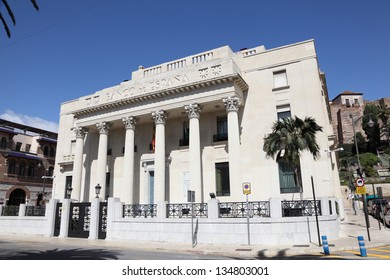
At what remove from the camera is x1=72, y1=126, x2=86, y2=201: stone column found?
90.5ft

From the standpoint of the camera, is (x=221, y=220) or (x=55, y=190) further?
(x=55, y=190)

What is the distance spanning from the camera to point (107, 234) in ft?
64.4

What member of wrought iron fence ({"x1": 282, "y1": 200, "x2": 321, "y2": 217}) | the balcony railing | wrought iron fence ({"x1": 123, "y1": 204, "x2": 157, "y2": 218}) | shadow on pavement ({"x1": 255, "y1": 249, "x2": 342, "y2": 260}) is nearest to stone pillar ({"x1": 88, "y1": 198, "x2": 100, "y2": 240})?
wrought iron fence ({"x1": 123, "y1": 204, "x2": 157, "y2": 218})

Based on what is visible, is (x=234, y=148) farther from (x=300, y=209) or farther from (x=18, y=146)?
(x=18, y=146)

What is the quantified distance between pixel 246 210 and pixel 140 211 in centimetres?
720

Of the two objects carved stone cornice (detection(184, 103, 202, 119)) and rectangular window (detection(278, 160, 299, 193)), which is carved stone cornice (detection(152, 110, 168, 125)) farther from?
rectangular window (detection(278, 160, 299, 193))

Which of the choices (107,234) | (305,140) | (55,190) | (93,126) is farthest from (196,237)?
(55,190)

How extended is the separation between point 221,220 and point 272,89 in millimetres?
12881

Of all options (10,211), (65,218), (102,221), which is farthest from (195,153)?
(10,211)

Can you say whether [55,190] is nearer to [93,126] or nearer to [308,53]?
[93,126]

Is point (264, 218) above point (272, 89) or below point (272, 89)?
below
